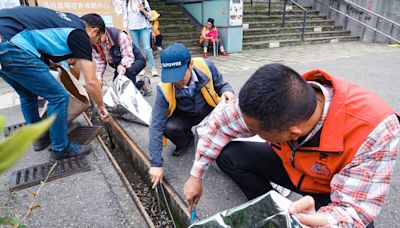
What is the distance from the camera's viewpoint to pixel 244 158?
1724 millimetres

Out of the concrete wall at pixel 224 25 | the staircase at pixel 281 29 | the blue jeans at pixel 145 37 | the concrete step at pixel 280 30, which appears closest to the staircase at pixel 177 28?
the concrete wall at pixel 224 25

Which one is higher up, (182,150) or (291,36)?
(291,36)

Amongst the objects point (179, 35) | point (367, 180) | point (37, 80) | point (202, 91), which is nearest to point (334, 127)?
point (367, 180)

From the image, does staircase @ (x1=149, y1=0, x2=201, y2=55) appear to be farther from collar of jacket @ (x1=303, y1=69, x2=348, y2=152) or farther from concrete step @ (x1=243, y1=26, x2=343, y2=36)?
collar of jacket @ (x1=303, y1=69, x2=348, y2=152)

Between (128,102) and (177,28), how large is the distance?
5.98 meters

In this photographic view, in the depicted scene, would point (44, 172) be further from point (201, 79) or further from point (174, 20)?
point (174, 20)

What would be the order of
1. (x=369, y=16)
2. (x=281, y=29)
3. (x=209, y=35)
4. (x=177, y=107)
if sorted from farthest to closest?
1. (x=369, y=16)
2. (x=281, y=29)
3. (x=209, y=35)
4. (x=177, y=107)

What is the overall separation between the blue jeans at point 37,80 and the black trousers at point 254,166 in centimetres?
134

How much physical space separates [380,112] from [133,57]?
124 inches

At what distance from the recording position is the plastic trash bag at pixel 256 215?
963 millimetres

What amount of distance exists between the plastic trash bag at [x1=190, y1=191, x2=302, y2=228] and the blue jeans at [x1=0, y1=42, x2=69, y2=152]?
5.26ft

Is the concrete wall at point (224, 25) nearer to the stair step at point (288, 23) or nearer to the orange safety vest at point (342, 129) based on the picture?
the stair step at point (288, 23)

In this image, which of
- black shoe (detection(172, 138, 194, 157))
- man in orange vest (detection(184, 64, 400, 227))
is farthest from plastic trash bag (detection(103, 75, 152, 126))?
man in orange vest (detection(184, 64, 400, 227))

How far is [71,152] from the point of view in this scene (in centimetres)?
251
